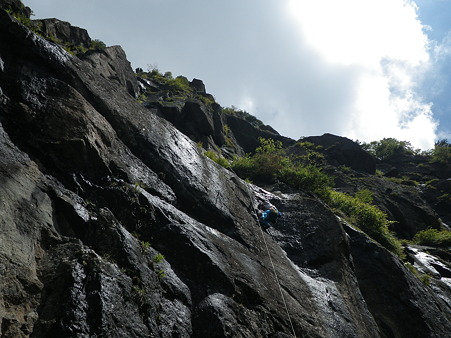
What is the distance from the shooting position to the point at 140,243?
7.37m

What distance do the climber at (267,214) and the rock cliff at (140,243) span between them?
345mm

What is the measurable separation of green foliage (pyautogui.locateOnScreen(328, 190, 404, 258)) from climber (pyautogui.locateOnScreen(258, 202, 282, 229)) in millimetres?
5629

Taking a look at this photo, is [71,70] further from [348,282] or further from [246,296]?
[348,282]

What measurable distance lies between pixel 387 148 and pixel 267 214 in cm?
3771

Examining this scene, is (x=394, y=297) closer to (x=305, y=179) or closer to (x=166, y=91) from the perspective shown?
(x=305, y=179)

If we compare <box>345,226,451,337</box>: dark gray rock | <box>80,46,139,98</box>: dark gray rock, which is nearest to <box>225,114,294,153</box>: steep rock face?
<box>80,46,139,98</box>: dark gray rock

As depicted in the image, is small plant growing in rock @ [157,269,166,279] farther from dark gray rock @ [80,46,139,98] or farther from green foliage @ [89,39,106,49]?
green foliage @ [89,39,106,49]

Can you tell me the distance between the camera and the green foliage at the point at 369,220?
685 inches

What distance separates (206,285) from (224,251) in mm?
1384

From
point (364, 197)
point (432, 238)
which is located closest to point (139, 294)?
point (364, 197)

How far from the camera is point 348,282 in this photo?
38.4ft

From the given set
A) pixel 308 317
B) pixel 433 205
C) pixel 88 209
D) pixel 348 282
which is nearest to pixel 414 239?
pixel 433 205

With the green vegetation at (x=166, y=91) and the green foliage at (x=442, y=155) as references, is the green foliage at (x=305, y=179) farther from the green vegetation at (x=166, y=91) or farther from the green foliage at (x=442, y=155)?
the green foliage at (x=442, y=155)

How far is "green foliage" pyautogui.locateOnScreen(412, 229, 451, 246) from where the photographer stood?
2289 cm
